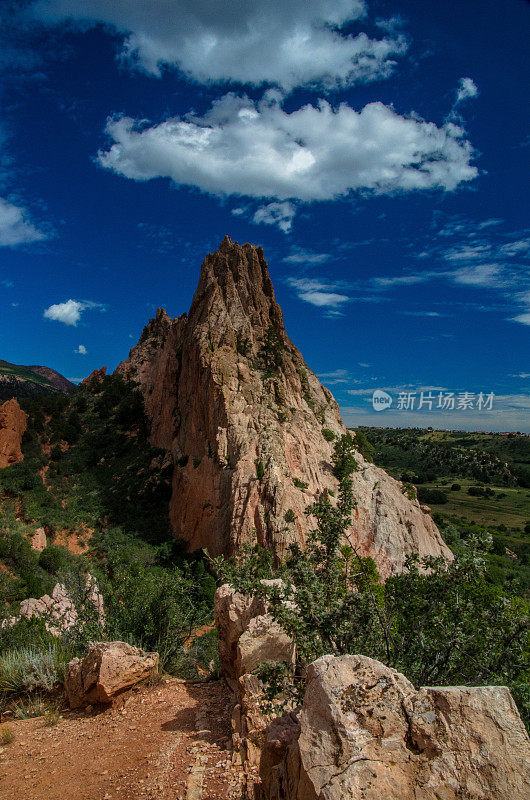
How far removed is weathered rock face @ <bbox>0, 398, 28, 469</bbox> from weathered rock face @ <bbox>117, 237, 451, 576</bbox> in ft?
45.4

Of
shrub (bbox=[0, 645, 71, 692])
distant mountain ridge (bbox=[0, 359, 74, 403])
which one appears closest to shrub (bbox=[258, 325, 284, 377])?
shrub (bbox=[0, 645, 71, 692])

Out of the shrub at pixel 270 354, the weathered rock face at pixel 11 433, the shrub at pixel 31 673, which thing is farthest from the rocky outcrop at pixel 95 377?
the shrub at pixel 31 673

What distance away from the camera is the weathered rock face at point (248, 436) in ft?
91.2

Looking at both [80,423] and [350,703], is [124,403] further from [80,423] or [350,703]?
[350,703]

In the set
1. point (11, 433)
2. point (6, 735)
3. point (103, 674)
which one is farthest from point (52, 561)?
point (6, 735)

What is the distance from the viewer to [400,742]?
10.2 feet

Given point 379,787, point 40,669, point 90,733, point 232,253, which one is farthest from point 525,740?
point 232,253

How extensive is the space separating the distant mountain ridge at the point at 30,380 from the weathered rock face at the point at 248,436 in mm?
64634

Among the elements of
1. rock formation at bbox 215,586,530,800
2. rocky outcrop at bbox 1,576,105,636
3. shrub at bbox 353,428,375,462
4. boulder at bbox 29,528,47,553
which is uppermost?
shrub at bbox 353,428,375,462

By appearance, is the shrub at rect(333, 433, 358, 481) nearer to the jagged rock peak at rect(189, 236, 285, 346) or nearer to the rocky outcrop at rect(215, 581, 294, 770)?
the jagged rock peak at rect(189, 236, 285, 346)

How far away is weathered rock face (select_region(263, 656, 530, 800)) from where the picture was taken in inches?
109

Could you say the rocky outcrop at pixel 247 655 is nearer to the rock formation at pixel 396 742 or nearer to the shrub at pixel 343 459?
the rock formation at pixel 396 742

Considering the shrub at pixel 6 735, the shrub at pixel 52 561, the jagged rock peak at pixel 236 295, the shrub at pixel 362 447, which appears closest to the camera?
the shrub at pixel 6 735

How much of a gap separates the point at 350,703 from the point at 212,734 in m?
5.37
